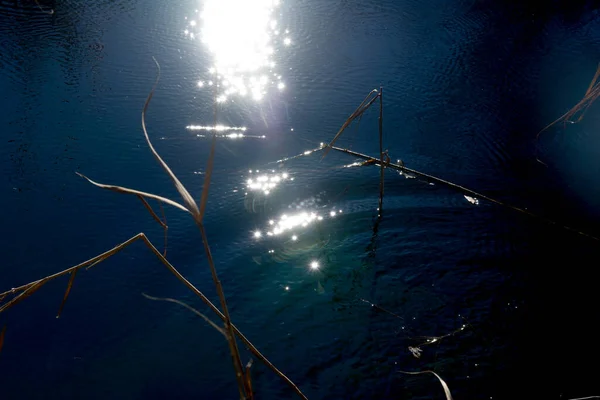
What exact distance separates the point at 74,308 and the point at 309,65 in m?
1.94

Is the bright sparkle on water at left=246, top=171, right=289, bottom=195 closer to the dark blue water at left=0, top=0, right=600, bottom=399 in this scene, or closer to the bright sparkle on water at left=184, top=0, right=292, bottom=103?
the dark blue water at left=0, top=0, right=600, bottom=399

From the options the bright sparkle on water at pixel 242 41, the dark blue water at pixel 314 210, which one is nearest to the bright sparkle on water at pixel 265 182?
the dark blue water at pixel 314 210

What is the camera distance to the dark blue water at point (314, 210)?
5.24ft

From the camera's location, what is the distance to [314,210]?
86.0 inches

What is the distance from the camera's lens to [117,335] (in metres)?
1.64

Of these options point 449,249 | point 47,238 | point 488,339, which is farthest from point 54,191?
point 488,339

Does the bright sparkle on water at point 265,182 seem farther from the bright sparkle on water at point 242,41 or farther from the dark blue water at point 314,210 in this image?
the bright sparkle on water at point 242,41

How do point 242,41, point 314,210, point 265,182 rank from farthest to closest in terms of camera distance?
point 242,41
point 265,182
point 314,210

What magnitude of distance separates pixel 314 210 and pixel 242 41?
1501mm

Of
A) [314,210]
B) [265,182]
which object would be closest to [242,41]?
[265,182]

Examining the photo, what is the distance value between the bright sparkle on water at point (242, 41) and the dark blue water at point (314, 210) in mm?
97

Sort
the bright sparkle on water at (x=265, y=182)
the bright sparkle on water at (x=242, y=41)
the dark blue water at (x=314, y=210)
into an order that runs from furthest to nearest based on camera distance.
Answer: the bright sparkle on water at (x=242, y=41), the bright sparkle on water at (x=265, y=182), the dark blue water at (x=314, y=210)

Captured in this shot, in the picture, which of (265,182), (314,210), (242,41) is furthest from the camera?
(242,41)

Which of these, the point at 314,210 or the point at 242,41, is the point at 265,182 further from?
the point at 242,41
